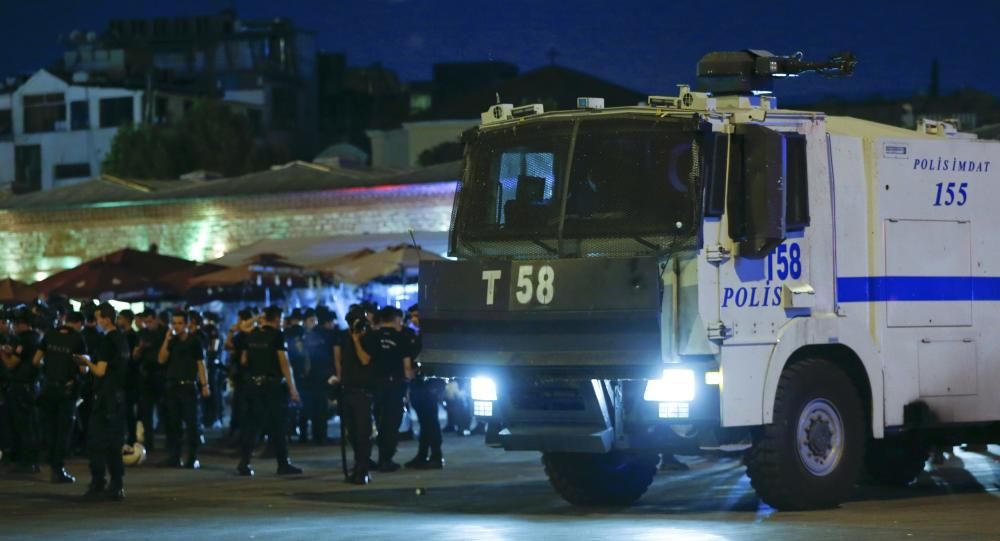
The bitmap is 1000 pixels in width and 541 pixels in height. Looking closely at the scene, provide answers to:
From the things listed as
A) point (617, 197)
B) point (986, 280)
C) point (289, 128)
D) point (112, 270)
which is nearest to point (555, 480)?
point (617, 197)

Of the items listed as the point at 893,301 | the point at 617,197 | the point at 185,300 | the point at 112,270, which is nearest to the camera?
the point at 617,197

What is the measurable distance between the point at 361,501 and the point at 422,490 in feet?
3.49

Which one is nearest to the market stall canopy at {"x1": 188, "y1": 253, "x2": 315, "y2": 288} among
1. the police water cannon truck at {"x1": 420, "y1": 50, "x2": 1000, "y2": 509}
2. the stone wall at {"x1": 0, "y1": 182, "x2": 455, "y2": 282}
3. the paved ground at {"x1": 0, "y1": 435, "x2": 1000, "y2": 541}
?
the stone wall at {"x1": 0, "y1": 182, "x2": 455, "y2": 282}

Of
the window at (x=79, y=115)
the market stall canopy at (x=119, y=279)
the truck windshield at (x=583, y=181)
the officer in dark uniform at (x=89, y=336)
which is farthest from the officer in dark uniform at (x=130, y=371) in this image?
the window at (x=79, y=115)

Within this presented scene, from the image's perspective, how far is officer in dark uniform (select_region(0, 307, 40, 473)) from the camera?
18578 mm

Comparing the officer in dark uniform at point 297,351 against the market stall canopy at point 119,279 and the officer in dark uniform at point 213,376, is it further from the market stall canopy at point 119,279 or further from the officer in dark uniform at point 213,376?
the market stall canopy at point 119,279

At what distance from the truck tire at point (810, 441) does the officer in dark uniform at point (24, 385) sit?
29.5 ft

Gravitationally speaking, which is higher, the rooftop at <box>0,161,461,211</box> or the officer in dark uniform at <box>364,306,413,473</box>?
the rooftop at <box>0,161,461,211</box>

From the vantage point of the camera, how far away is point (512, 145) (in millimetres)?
13352

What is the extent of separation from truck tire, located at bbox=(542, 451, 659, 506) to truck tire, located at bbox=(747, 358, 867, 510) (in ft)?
4.86

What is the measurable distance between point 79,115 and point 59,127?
135cm

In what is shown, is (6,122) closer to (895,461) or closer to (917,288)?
(895,461)

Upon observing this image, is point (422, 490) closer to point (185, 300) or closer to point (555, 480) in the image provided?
point (555, 480)

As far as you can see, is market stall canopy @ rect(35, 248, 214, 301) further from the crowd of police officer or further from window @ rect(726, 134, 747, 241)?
window @ rect(726, 134, 747, 241)
